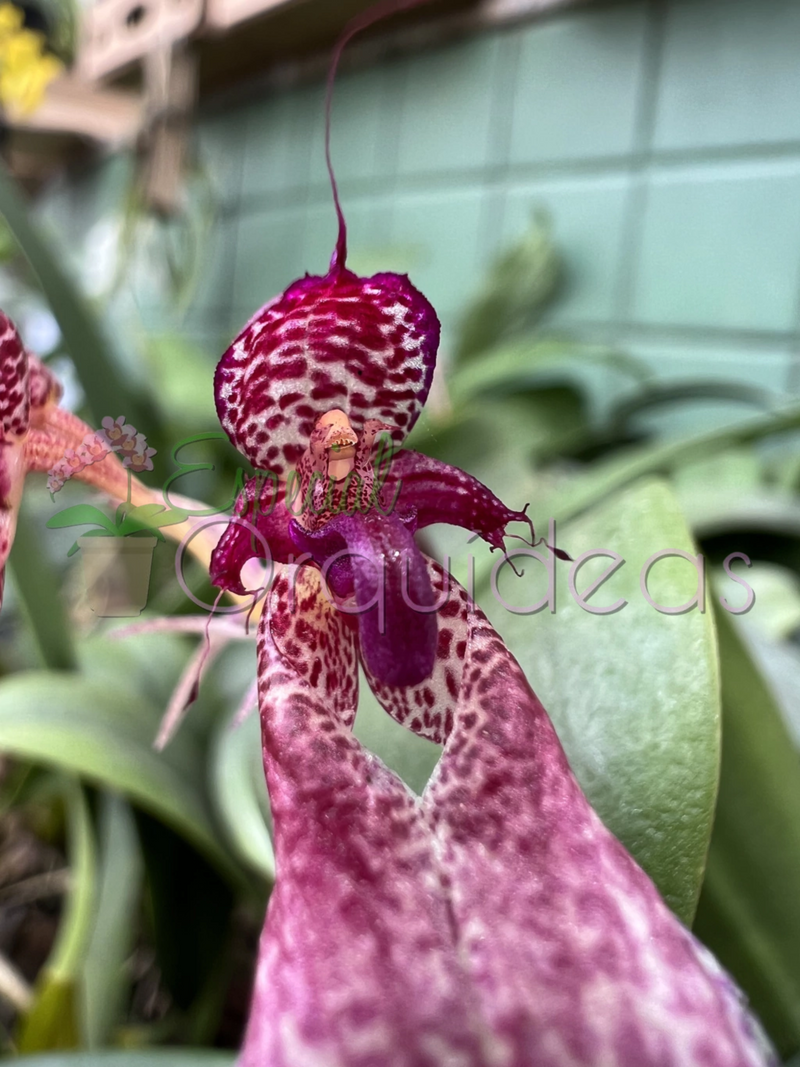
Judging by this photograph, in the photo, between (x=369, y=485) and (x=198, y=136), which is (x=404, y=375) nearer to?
(x=369, y=485)

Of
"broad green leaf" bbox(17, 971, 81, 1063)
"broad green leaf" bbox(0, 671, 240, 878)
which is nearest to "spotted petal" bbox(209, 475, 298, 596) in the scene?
"broad green leaf" bbox(0, 671, 240, 878)

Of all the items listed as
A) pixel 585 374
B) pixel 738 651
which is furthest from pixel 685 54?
pixel 738 651

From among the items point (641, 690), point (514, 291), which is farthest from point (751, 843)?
point (514, 291)

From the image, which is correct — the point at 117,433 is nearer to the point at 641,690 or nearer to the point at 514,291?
the point at 641,690

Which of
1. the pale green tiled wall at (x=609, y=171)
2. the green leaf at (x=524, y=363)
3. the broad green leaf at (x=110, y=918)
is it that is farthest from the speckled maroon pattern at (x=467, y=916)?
the pale green tiled wall at (x=609, y=171)

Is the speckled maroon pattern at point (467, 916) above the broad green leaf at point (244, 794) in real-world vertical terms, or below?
above

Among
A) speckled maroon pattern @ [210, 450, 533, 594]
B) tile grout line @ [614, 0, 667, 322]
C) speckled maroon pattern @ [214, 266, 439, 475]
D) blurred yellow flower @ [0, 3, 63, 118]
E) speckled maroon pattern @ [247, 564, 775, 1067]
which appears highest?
blurred yellow flower @ [0, 3, 63, 118]

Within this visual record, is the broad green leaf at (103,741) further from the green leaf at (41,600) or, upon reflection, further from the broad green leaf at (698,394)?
the broad green leaf at (698,394)

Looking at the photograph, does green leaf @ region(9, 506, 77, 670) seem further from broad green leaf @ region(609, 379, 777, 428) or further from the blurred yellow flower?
the blurred yellow flower
